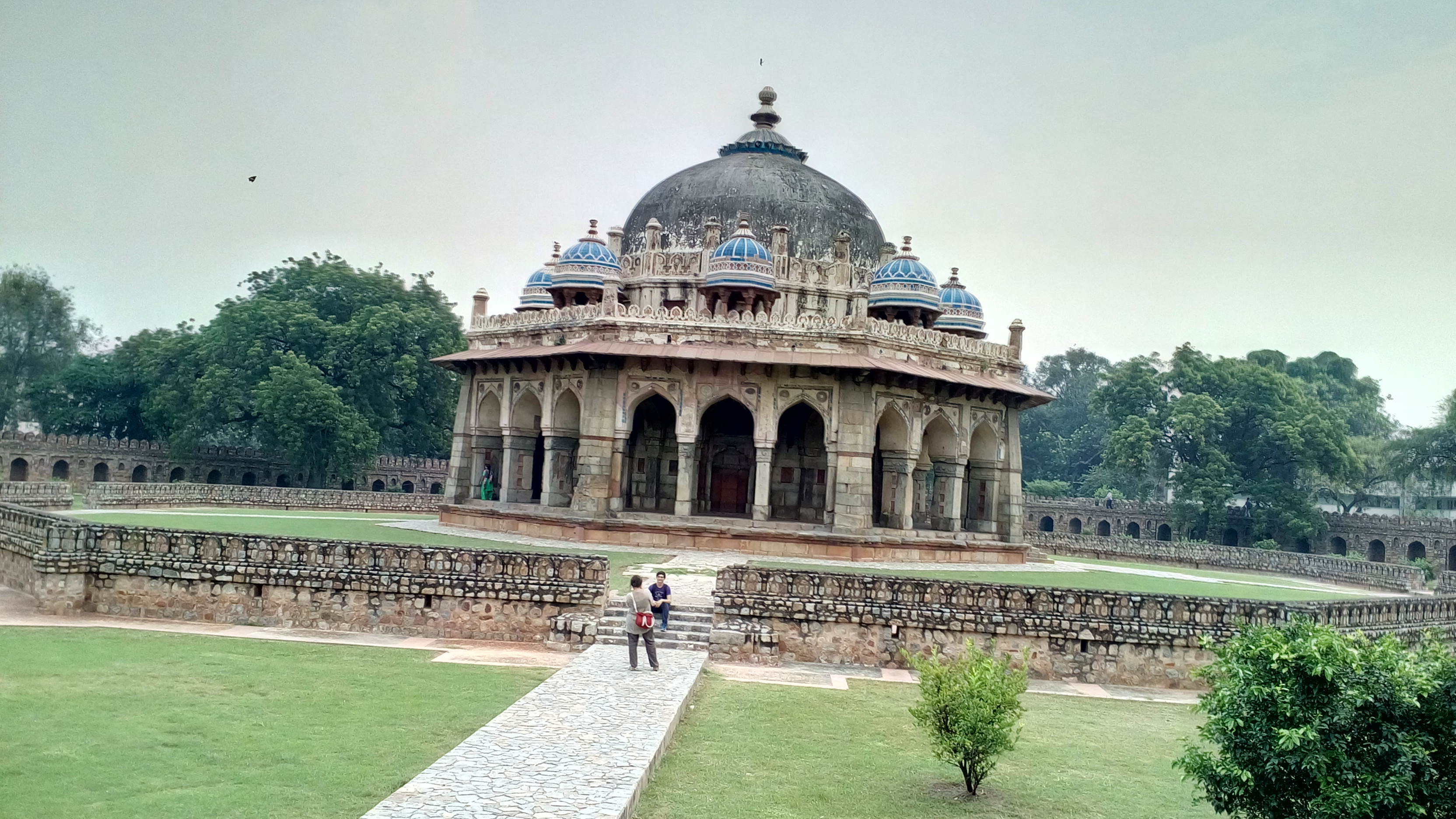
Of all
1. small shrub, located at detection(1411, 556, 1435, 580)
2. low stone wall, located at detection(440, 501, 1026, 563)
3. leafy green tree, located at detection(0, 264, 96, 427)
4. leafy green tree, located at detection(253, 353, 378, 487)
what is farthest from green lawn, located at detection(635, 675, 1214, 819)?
leafy green tree, located at detection(0, 264, 96, 427)

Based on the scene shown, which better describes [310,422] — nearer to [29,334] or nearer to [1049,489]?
[29,334]

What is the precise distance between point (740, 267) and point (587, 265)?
477cm

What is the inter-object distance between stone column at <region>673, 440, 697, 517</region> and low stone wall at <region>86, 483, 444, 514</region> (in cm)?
1103

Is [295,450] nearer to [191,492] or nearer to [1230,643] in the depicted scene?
[191,492]

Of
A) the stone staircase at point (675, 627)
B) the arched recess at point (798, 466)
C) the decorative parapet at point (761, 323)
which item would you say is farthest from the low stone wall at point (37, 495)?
the stone staircase at point (675, 627)

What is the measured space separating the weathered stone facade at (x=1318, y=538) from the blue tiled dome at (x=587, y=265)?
80.4 ft

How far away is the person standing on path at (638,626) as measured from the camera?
12.1 m

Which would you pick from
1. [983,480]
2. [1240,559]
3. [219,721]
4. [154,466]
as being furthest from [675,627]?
[154,466]

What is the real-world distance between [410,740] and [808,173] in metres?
28.3

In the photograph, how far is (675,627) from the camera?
48.3ft

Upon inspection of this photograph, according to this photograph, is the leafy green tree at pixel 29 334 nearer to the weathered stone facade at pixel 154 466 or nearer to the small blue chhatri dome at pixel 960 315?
the weathered stone facade at pixel 154 466

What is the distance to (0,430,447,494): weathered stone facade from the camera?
44.3 m

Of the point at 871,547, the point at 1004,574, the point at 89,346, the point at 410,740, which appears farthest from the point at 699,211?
the point at 89,346

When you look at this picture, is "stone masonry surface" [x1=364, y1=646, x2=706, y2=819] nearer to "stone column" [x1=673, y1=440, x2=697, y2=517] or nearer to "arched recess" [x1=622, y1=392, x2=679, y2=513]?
"stone column" [x1=673, y1=440, x2=697, y2=517]
